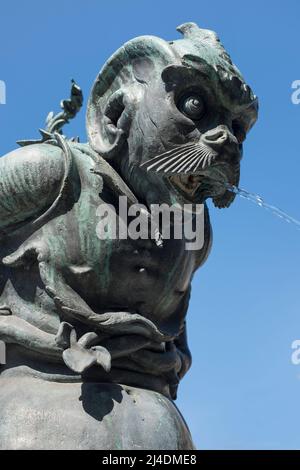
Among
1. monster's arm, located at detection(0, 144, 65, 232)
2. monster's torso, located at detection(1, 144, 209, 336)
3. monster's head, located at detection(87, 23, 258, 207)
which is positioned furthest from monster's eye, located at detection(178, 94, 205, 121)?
monster's arm, located at detection(0, 144, 65, 232)

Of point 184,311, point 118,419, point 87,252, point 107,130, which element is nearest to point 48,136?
point 107,130

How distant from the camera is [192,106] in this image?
511 cm

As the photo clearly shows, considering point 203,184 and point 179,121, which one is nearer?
point 179,121

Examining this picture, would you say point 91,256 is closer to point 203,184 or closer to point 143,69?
point 203,184

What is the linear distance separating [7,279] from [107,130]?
960 mm

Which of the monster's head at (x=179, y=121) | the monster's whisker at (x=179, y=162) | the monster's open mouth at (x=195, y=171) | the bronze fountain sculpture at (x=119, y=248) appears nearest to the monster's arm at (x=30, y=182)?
the bronze fountain sculpture at (x=119, y=248)

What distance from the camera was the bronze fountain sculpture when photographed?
4949 mm

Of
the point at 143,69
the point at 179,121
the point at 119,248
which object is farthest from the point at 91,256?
the point at 143,69

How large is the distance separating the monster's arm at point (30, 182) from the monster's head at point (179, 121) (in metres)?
0.31

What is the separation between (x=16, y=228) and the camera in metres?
5.27

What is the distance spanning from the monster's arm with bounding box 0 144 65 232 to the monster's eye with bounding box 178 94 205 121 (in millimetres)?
681

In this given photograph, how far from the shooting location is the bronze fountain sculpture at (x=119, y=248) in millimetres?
4949

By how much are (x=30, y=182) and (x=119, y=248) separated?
0.58m

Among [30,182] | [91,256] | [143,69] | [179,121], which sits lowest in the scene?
[91,256]
